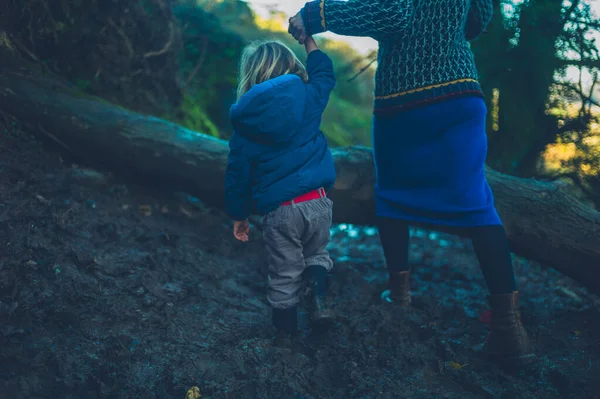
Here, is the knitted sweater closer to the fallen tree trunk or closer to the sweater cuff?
the sweater cuff

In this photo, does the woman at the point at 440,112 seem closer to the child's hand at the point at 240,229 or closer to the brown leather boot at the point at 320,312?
the brown leather boot at the point at 320,312

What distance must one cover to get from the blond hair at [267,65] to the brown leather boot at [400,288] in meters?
1.31

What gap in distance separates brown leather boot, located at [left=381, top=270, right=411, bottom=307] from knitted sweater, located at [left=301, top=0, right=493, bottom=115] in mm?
1046

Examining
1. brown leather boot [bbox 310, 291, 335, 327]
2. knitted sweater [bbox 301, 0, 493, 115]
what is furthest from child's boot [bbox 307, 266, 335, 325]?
knitted sweater [bbox 301, 0, 493, 115]

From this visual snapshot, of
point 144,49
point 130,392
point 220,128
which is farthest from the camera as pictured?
point 220,128

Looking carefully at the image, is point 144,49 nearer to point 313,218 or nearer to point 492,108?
point 313,218

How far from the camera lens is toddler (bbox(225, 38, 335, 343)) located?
2.40 m

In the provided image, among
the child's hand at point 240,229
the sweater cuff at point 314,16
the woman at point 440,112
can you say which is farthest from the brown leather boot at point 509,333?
the sweater cuff at point 314,16

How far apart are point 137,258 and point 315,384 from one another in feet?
4.90

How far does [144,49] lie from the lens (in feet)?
14.7

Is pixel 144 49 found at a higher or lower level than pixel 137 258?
higher

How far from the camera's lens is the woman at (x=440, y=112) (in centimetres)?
237

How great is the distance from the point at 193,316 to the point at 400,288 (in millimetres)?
1261

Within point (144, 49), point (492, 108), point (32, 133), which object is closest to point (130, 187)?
point (32, 133)
